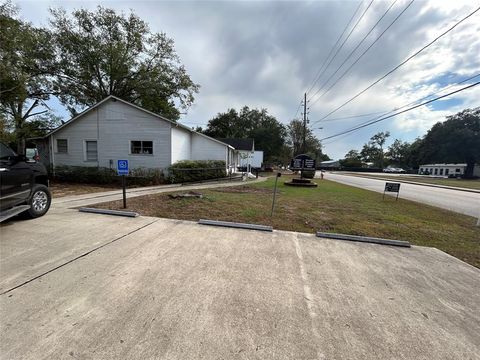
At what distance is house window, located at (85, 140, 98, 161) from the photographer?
51.6 feet

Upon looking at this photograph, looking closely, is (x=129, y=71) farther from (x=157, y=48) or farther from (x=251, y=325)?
(x=251, y=325)

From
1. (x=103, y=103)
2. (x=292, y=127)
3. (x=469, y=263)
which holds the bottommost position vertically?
(x=469, y=263)

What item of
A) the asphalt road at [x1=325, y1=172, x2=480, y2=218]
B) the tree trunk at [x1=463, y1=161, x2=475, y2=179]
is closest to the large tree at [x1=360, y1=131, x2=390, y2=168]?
the tree trunk at [x1=463, y1=161, x2=475, y2=179]

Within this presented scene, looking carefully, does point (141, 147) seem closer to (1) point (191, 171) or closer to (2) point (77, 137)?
(1) point (191, 171)

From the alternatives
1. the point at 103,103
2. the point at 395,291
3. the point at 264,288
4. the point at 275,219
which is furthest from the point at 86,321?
the point at 103,103

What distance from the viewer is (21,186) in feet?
16.6

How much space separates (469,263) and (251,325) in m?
4.29

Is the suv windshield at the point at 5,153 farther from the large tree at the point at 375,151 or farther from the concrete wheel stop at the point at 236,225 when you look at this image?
the large tree at the point at 375,151

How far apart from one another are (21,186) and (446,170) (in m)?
73.2

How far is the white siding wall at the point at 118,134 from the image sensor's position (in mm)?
14875

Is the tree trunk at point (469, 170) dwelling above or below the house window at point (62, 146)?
below

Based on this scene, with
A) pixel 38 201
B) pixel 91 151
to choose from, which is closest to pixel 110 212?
pixel 38 201

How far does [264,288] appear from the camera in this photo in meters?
2.85

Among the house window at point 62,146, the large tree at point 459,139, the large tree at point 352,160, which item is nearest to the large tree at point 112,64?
the house window at point 62,146
